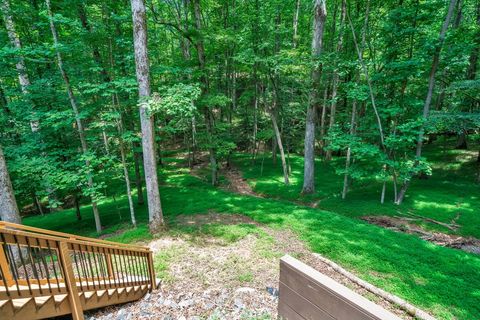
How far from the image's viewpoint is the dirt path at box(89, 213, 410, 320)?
4.06 m

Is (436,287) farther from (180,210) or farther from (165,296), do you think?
(180,210)

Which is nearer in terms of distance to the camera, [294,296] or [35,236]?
[294,296]

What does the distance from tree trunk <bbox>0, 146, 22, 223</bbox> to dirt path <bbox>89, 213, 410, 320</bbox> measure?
12.9 ft

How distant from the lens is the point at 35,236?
9.25 feet

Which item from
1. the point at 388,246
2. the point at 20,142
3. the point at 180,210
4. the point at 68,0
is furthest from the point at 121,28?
the point at 388,246

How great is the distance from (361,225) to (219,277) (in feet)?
17.3

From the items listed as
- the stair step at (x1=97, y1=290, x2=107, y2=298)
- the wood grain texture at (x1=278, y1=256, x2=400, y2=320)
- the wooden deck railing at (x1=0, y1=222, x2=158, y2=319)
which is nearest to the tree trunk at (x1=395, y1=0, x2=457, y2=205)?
the wood grain texture at (x1=278, y1=256, x2=400, y2=320)

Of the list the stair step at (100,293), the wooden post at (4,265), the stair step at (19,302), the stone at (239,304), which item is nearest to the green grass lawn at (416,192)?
the stone at (239,304)

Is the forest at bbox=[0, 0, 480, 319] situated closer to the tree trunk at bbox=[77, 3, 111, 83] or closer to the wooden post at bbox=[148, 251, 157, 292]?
the tree trunk at bbox=[77, 3, 111, 83]

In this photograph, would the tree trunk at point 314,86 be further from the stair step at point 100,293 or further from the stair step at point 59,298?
the stair step at point 59,298

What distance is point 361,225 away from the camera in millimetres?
7699

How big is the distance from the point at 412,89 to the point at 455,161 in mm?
6009

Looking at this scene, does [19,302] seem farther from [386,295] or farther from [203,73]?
[203,73]

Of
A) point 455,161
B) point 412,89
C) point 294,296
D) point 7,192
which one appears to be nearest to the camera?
point 294,296
